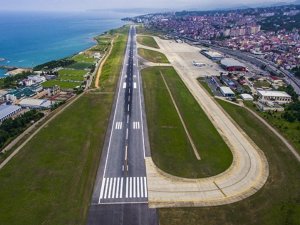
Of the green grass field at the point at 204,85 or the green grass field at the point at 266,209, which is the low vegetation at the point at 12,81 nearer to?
Result: the green grass field at the point at 204,85

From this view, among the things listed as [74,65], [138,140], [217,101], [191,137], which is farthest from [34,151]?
[74,65]

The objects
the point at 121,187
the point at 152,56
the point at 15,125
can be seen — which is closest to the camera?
the point at 121,187

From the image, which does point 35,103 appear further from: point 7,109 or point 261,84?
point 261,84

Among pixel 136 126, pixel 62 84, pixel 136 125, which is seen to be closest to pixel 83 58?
pixel 62 84

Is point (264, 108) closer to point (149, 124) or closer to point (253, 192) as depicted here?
point (149, 124)

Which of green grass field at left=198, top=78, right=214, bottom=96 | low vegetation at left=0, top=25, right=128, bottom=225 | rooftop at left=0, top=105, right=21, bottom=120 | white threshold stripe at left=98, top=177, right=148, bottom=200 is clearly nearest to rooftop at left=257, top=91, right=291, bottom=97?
green grass field at left=198, top=78, right=214, bottom=96

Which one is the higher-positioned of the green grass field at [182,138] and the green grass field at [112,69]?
the green grass field at [112,69]

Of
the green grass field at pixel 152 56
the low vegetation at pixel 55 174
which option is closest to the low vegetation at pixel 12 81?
the low vegetation at pixel 55 174
